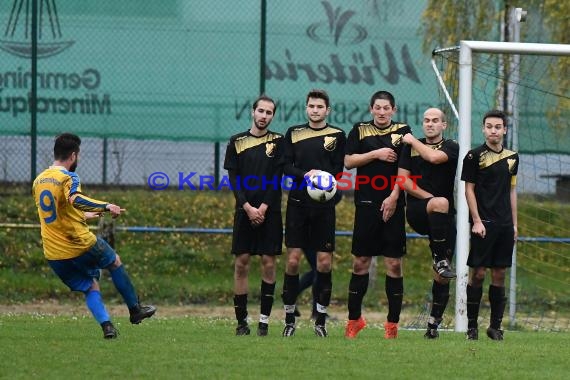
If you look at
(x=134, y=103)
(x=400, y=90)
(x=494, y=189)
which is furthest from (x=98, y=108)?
(x=494, y=189)

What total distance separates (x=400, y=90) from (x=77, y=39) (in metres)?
4.70

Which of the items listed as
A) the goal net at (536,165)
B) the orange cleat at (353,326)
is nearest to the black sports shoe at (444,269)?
the orange cleat at (353,326)

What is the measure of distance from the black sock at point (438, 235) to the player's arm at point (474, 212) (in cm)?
25

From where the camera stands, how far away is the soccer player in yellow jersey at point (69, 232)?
972 cm

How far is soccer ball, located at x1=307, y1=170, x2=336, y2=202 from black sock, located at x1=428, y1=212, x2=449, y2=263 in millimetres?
864

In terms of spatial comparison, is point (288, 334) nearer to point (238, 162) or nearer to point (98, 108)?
point (238, 162)

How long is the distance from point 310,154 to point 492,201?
1.55 metres

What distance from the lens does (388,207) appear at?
1023 centimetres

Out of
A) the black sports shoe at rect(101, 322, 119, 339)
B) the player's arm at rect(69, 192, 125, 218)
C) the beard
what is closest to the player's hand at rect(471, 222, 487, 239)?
A: the beard

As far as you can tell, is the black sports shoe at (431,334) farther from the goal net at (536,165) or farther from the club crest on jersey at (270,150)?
Answer: the goal net at (536,165)

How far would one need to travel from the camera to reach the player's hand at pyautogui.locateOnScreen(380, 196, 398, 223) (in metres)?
10.2

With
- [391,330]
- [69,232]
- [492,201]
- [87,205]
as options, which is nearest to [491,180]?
[492,201]

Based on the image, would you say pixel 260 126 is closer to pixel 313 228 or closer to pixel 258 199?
pixel 258 199

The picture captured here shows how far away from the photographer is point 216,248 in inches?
718
